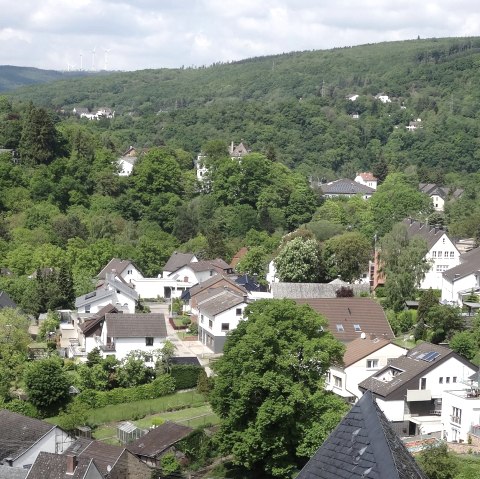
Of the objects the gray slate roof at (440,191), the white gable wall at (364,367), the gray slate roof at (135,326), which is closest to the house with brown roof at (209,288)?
the gray slate roof at (135,326)

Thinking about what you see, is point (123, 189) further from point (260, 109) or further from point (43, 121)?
point (260, 109)

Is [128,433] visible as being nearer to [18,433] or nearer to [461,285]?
[18,433]

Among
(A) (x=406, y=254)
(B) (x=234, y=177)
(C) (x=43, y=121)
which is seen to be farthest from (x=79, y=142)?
(A) (x=406, y=254)

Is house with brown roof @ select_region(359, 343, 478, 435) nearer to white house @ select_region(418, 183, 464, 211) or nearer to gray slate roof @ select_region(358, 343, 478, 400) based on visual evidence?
gray slate roof @ select_region(358, 343, 478, 400)

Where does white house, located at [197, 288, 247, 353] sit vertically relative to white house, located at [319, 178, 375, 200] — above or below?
below

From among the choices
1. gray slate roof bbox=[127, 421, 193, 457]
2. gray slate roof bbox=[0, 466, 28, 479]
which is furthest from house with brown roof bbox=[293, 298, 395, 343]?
gray slate roof bbox=[0, 466, 28, 479]

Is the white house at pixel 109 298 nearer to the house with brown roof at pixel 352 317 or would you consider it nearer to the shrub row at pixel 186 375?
the shrub row at pixel 186 375
